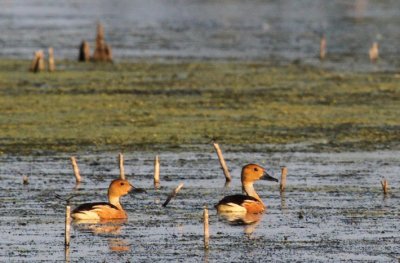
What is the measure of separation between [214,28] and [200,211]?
120 feet

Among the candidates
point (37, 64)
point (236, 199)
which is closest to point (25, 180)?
point (236, 199)

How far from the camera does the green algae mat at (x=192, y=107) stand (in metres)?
21.9

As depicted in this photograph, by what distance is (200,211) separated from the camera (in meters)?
16.1

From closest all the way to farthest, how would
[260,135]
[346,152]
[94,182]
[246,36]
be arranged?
[94,182] → [346,152] → [260,135] → [246,36]

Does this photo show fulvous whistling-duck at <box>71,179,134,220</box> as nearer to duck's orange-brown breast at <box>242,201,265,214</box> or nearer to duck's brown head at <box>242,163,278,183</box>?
duck's orange-brown breast at <box>242,201,265,214</box>

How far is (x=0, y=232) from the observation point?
14.6 m

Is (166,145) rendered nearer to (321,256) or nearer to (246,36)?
(321,256)

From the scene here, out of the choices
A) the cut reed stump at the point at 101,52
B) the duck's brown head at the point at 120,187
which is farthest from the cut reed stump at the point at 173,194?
the cut reed stump at the point at 101,52

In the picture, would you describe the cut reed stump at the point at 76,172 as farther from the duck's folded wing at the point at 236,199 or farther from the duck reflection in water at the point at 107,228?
the duck's folded wing at the point at 236,199

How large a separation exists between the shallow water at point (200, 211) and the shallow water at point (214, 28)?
15.0 m

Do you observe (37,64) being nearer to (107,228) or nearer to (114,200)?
(114,200)

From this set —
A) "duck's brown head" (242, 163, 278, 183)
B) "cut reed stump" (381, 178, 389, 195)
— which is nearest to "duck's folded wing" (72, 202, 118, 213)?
"duck's brown head" (242, 163, 278, 183)

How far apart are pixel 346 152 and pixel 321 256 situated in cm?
747

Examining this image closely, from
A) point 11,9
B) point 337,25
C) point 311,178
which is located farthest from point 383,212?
point 11,9
